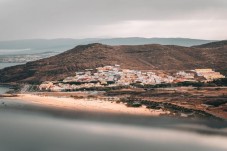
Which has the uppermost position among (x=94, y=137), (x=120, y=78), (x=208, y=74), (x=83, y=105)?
(x=208, y=74)

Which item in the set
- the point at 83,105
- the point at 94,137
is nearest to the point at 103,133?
the point at 94,137

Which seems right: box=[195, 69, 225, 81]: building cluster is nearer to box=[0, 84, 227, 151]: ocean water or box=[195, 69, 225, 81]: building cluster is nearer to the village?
the village

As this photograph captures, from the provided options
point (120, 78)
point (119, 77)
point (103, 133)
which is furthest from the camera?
point (119, 77)

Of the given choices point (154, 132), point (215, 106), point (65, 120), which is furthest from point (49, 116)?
point (215, 106)

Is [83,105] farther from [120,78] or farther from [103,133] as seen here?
[120,78]

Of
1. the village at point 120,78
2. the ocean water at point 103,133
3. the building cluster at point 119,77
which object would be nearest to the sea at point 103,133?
the ocean water at point 103,133

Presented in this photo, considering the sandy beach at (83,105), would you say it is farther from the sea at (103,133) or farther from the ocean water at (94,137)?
the ocean water at (94,137)
